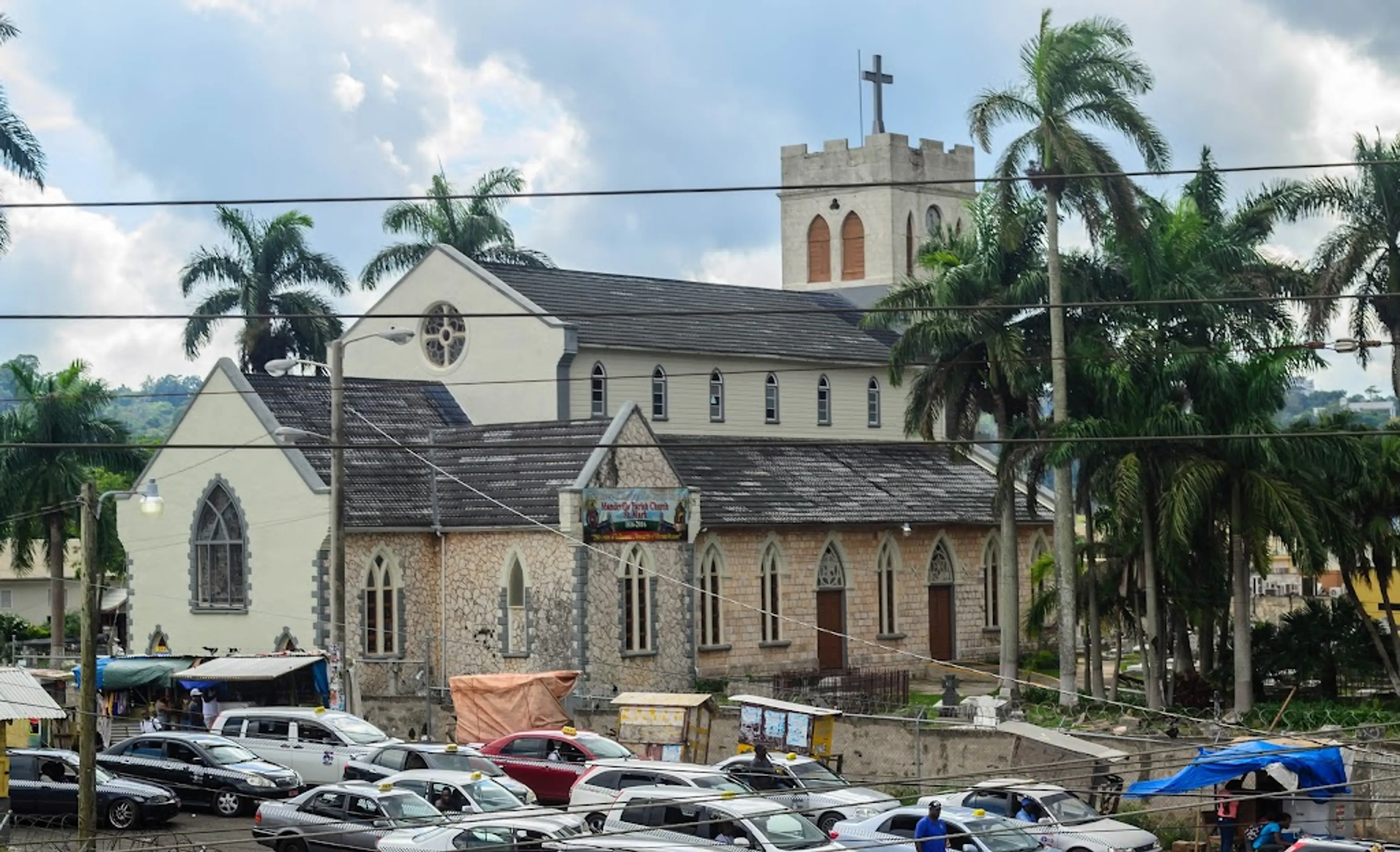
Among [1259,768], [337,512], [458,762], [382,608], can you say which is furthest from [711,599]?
[1259,768]

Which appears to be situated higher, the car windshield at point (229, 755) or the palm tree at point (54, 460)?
the palm tree at point (54, 460)

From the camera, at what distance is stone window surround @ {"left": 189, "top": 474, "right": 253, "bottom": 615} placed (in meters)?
50.3

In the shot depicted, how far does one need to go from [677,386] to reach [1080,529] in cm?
5833

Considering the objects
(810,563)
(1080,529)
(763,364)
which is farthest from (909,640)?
(1080,529)

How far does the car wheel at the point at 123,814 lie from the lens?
3412 cm

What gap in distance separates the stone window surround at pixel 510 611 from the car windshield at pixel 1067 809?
18114 millimetres

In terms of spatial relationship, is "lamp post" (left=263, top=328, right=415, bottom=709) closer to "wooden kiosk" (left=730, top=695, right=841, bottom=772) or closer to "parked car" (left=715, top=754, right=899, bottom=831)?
"wooden kiosk" (left=730, top=695, right=841, bottom=772)

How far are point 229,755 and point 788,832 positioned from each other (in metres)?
12.0

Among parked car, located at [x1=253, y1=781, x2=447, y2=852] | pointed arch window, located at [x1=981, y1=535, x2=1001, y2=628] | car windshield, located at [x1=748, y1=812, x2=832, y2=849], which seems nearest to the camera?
car windshield, located at [x1=748, y1=812, x2=832, y2=849]

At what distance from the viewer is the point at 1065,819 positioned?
3203cm

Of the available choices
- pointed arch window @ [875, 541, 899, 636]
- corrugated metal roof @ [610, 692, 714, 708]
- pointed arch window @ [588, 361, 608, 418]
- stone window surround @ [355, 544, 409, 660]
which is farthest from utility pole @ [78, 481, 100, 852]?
pointed arch window @ [875, 541, 899, 636]

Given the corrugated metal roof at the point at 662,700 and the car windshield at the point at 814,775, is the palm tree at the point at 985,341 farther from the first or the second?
the car windshield at the point at 814,775

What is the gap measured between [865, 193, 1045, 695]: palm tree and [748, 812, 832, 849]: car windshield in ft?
54.4

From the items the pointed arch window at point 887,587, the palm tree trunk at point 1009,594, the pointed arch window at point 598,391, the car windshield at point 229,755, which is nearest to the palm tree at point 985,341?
the palm tree trunk at point 1009,594
